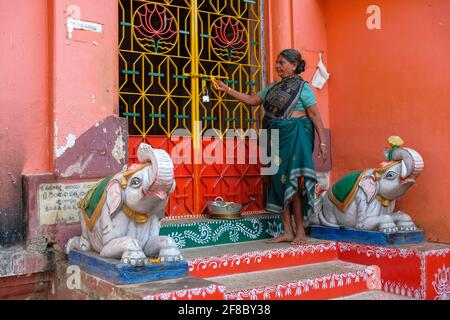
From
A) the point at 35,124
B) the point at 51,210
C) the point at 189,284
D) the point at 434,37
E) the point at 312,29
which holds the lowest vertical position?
the point at 189,284

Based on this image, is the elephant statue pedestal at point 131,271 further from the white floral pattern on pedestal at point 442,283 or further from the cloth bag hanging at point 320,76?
the cloth bag hanging at point 320,76

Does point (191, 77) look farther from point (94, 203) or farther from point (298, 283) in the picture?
point (298, 283)

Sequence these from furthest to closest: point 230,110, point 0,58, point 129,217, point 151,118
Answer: point 230,110 → point 151,118 → point 0,58 → point 129,217

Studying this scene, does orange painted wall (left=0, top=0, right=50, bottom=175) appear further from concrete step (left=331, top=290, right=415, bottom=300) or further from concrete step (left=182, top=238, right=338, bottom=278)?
concrete step (left=331, top=290, right=415, bottom=300)

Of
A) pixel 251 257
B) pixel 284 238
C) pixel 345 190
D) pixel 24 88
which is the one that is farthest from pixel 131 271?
pixel 345 190

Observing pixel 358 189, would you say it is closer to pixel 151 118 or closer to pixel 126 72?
pixel 151 118

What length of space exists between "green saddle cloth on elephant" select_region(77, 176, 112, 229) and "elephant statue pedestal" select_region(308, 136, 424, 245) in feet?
7.90

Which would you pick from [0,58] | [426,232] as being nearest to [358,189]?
[426,232]

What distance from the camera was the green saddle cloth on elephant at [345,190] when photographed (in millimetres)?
4648

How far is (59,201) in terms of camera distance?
155 inches

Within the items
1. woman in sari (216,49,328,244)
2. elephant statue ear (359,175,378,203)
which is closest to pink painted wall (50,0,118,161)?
woman in sari (216,49,328,244)

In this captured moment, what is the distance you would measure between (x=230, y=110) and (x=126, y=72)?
134 centimetres

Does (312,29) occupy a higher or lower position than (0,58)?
higher

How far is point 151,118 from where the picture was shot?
5055 mm
